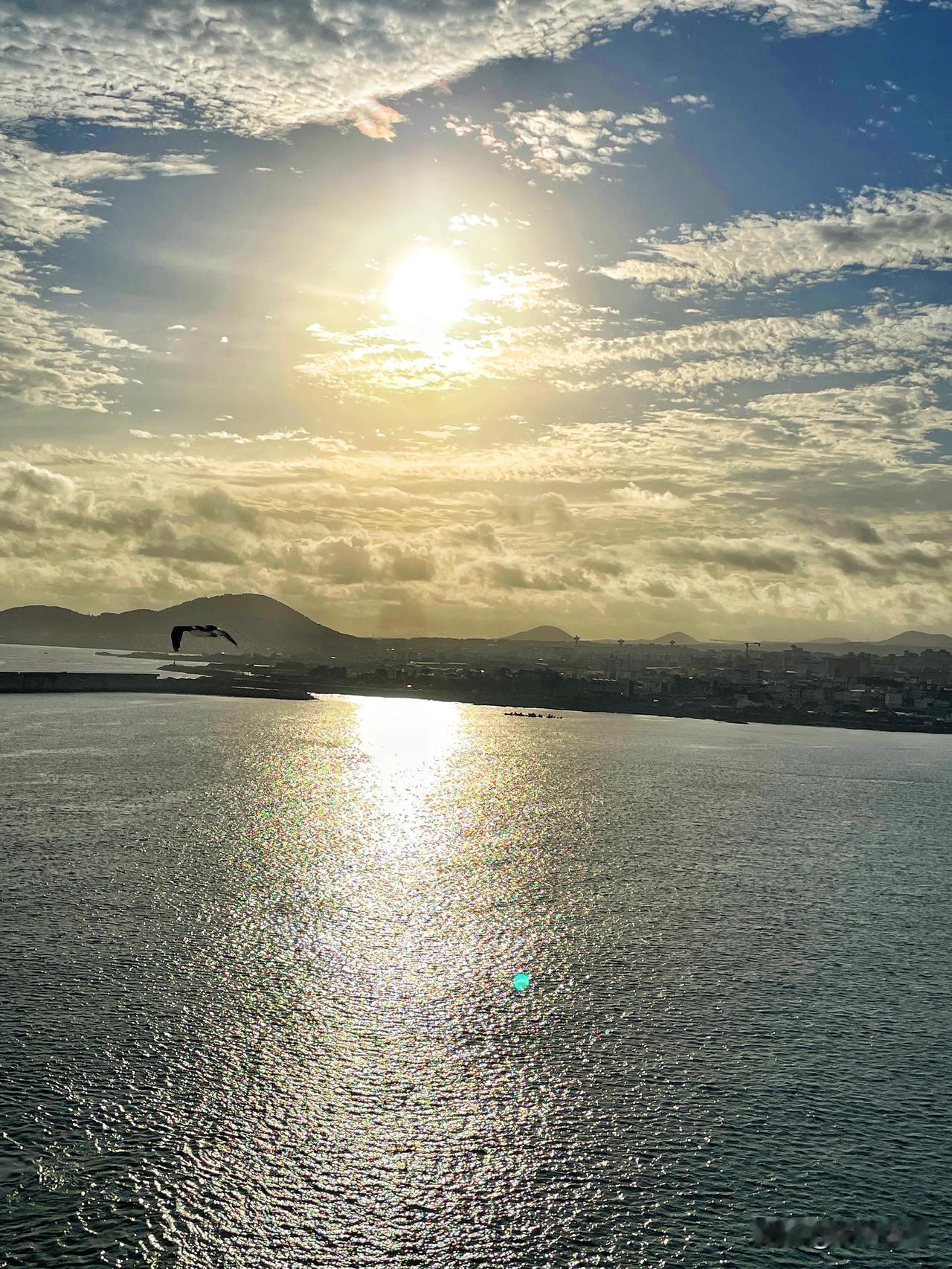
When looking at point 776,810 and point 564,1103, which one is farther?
point 776,810

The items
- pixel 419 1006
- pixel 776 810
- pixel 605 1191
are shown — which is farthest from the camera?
pixel 776 810

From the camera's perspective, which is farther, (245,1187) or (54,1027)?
(54,1027)

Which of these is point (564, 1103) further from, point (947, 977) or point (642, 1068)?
point (947, 977)

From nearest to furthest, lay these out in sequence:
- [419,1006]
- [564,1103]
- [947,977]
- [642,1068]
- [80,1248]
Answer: [80,1248]
[564,1103]
[642,1068]
[419,1006]
[947,977]

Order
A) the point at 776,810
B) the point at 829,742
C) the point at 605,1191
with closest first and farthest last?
the point at 605,1191, the point at 776,810, the point at 829,742

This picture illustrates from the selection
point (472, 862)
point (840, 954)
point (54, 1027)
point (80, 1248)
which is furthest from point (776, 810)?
point (80, 1248)

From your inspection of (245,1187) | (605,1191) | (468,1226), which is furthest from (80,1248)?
(605,1191)

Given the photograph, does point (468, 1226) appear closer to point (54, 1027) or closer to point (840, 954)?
point (54, 1027)
